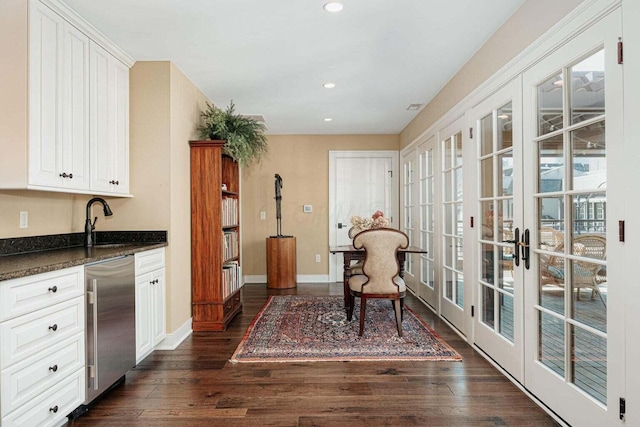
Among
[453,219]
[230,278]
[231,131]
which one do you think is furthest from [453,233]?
[231,131]

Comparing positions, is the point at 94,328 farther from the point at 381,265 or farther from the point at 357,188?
the point at 357,188

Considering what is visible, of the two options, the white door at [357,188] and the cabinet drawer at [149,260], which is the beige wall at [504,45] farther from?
the cabinet drawer at [149,260]

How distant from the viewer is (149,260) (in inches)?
113

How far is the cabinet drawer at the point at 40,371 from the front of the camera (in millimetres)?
1610

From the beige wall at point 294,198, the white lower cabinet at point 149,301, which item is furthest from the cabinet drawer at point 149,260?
the beige wall at point 294,198

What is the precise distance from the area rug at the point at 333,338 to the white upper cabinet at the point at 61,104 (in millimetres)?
1731

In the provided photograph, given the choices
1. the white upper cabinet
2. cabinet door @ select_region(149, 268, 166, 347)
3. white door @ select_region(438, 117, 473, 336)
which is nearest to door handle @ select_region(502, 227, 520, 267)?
white door @ select_region(438, 117, 473, 336)

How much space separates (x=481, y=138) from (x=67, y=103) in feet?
9.63

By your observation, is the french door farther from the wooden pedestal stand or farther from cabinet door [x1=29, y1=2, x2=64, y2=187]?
cabinet door [x1=29, y1=2, x2=64, y2=187]

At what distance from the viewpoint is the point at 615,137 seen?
5.31 ft

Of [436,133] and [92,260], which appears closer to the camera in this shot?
[92,260]

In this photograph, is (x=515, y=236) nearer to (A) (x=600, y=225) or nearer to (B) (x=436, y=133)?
(A) (x=600, y=225)

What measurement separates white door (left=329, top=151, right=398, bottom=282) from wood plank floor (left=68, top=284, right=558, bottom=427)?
11.3 ft

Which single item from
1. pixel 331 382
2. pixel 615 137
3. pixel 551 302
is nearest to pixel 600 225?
pixel 615 137
